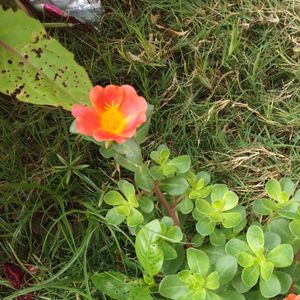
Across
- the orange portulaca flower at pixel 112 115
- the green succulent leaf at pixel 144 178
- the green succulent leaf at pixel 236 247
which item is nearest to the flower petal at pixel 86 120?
the orange portulaca flower at pixel 112 115

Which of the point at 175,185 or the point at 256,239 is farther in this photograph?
the point at 175,185

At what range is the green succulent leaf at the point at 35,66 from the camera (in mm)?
1518

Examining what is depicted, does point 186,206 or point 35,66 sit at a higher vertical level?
point 35,66

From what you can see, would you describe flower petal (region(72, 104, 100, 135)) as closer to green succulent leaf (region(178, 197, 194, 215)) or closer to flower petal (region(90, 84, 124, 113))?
flower petal (region(90, 84, 124, 113))

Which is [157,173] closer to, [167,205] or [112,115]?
[167,205]

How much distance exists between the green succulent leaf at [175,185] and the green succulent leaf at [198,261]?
0.52 feet

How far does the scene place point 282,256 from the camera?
1330mm

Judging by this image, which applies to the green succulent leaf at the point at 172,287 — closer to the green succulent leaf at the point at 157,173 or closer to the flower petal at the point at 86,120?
the green succulent leaf at the point at 157,173

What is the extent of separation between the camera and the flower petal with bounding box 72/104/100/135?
1.25m

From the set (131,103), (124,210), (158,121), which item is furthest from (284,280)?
(158,121)

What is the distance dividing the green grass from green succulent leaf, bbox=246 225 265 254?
15.2 inches

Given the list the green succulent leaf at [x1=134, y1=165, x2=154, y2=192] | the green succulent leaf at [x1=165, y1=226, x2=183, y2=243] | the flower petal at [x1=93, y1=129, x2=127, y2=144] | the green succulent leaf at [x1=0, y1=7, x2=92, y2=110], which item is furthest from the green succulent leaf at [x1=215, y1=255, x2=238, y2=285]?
the green succulent leaf at [x1=0, y1=7, x2=92, y2=110]

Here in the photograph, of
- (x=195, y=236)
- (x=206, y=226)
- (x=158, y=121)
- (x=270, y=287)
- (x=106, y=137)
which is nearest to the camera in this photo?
(x=106, y=137)

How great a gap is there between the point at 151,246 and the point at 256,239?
0.22m
